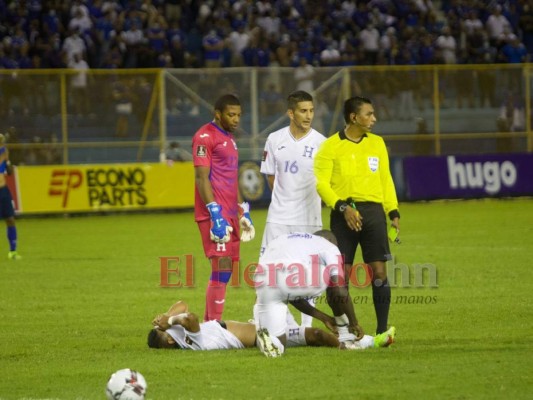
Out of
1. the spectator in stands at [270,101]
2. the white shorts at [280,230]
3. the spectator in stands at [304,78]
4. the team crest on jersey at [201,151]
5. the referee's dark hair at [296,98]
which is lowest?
the white shorts at [280,230]

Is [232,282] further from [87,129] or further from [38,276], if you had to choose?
[87,129]

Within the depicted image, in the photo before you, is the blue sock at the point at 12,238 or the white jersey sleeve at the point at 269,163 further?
the blue sock at the point at 12,238

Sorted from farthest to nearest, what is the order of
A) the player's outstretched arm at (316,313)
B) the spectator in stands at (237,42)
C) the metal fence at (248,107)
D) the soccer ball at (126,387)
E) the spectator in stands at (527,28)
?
the spectator in stands at (527,28), the spectator in stands at (237,42), the metal fence at (248,107), the player's outstretched arm at (316,313), the soccer ball at (126,387)

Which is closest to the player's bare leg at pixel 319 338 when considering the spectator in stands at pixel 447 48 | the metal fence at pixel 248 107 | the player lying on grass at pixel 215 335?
the player lying on grass at pixel 215 335

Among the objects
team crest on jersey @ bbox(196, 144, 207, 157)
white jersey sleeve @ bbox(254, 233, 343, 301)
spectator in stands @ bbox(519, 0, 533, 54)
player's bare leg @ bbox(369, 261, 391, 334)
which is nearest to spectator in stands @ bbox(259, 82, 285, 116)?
spectator in stands @ bbox(519, 0, 533, 54)

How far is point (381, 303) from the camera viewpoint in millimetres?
10070

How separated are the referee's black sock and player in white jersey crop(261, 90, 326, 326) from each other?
890 millimetres

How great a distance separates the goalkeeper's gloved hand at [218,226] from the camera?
33.5 feet

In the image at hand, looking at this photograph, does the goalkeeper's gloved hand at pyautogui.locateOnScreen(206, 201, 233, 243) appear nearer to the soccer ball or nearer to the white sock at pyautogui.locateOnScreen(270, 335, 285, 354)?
the white sock at pyautogui.locateOnScreen(270, 335, 285, 354)

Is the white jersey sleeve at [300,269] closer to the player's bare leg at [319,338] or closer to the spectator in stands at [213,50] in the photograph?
the player's bare leg at [319,338]

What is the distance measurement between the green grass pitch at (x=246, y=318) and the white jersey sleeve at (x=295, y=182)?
1.45 meters

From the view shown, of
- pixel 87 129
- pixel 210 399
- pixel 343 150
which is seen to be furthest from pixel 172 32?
pixel 210 399

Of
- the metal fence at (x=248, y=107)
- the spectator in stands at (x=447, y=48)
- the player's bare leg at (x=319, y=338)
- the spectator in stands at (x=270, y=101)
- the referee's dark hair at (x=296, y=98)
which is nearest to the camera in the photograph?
the player's bare leg at (x=319, y=338)

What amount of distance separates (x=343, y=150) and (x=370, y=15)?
2572cm
